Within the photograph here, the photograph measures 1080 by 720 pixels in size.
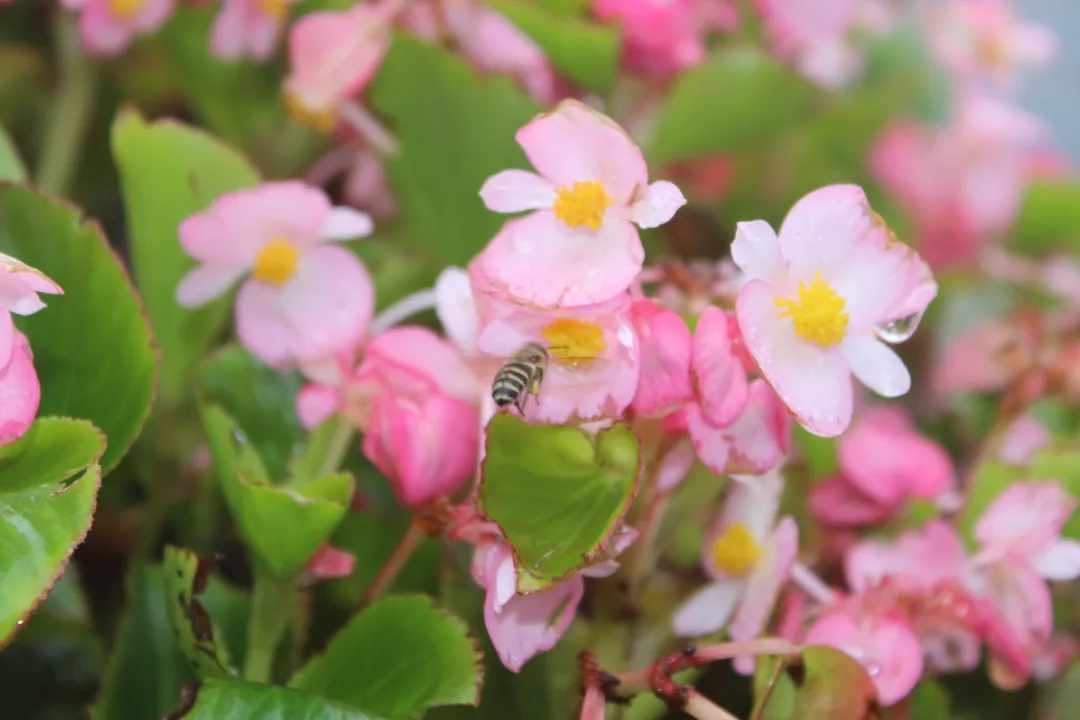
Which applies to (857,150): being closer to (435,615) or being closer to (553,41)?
(553,41)

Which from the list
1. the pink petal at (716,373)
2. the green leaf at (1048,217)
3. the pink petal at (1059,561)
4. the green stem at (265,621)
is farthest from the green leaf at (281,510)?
the green leaf at (1048,217)

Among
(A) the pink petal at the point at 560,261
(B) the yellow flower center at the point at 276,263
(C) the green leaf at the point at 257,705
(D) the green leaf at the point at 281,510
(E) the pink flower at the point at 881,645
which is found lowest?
(E) the pink flower at the point at 881,645

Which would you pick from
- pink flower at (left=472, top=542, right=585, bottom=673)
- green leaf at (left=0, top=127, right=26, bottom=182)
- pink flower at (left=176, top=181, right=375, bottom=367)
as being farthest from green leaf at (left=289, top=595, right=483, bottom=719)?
green leaf at (left=0, top=127, right=26, bottom=182)

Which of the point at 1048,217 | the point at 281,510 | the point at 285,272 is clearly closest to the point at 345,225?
Answer: the point at 285,272

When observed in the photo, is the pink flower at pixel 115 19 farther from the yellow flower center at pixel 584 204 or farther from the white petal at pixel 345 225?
the yellow flower center at pixel 584 204

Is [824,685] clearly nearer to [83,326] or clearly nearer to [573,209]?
[573,209]

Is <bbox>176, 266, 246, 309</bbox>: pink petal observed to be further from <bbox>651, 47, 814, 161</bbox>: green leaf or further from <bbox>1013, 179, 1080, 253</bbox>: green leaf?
<bbox>1013, 179, 1080, 253</bbox>: green leaf
